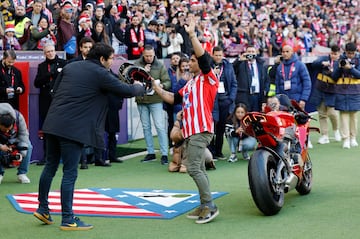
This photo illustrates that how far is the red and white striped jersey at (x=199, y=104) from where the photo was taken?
7.81m

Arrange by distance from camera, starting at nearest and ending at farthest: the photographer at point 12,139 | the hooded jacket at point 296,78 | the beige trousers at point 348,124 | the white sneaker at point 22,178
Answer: the photographer at point 12,139 < the white sneaker at point 22,178 < the hooded jacket at point 296,78 < the beige trousers at point 348,124

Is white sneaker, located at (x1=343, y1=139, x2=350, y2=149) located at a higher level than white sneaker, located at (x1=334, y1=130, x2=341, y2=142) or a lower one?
higher

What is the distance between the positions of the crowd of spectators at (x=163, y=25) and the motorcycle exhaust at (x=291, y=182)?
22.1ft

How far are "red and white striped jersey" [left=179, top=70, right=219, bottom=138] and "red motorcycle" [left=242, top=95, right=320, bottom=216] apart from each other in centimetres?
60

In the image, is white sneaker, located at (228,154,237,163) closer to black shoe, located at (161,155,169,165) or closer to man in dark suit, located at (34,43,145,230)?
black shoe, located at (161,155,169,165)

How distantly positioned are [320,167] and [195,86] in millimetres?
4204

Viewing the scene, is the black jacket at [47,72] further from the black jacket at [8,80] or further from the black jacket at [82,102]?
the black jacket at [82,102]

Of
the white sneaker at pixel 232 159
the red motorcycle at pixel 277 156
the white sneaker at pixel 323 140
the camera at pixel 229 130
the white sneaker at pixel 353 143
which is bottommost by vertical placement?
the white sneaker at pixel 323 140

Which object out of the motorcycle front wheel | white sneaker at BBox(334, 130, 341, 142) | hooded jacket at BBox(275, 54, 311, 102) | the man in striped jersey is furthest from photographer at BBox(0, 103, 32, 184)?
white sneaker at BBox(334, 130, 341, 142)

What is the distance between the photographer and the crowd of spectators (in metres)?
14.4

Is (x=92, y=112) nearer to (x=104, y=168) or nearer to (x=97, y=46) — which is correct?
(x=97, y=46)

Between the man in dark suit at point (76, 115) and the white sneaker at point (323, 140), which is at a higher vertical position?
the man in dark suit at point (76, 115)

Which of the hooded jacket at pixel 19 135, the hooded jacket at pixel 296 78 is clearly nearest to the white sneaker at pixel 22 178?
the hooded jacket at pixel 19 135

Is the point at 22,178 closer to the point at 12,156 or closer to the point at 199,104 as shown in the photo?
the point at 12,156
